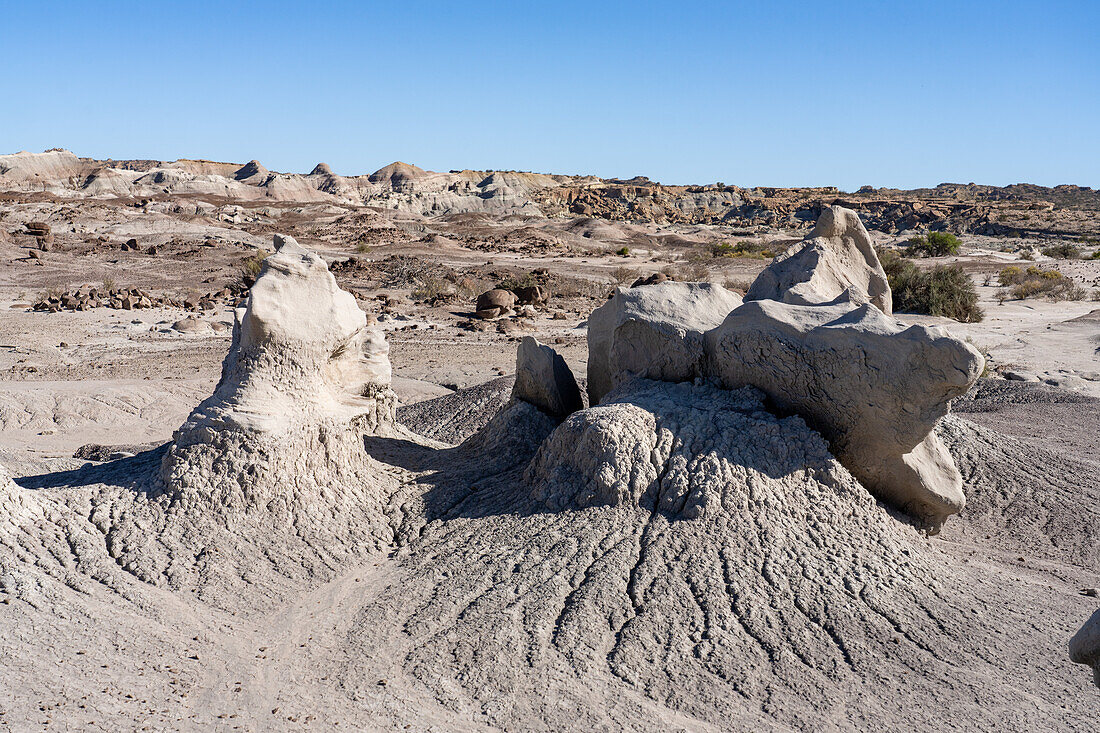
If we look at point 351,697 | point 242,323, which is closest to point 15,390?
point 242,323

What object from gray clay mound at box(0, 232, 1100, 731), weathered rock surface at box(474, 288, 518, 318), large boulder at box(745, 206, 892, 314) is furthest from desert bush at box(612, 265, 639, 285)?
gray clay mound at box(0, 232, 1100, 731)

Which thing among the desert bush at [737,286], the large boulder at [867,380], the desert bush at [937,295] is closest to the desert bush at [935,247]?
the desert bush at [737,286]

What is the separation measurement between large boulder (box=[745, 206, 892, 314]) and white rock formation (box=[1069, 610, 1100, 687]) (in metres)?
3.93

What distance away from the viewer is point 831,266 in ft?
20.3

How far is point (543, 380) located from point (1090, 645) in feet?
14.6

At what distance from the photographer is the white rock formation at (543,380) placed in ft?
20.3

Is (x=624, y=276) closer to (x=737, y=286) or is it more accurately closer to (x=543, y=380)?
(x=737, y=286)

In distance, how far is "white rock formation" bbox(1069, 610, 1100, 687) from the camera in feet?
6.33

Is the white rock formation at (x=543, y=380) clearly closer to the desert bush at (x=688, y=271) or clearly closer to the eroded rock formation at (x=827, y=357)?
the eroded rock formation at (x=827, y=357)

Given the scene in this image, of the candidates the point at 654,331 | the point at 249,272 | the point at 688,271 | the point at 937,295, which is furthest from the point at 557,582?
the point at 688,271

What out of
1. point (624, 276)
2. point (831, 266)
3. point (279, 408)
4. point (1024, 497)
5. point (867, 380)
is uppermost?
point (831, 266)

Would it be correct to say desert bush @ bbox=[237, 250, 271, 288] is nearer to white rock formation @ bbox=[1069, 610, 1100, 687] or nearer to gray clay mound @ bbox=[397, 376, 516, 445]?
gray clay mound @ bbox=[397, 376, 516, 445]

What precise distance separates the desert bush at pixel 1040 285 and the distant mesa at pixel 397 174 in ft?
158

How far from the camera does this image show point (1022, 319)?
52.2 ft
